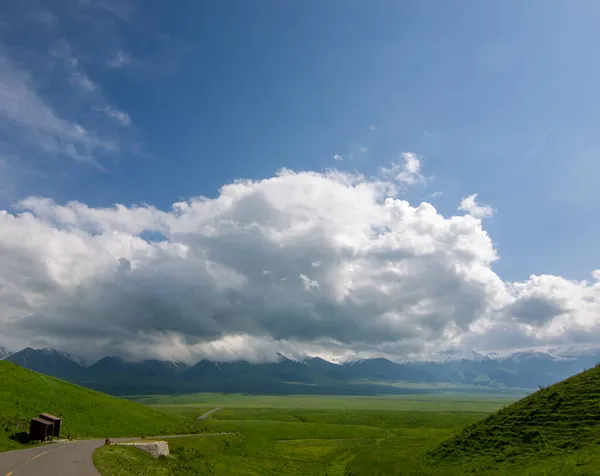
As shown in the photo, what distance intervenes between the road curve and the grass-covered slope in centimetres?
5146

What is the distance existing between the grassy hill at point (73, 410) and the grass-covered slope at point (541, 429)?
6710cm

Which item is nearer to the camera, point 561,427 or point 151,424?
point 561,427

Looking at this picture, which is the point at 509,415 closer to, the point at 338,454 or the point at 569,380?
the point at 569,380

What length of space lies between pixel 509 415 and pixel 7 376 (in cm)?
10970

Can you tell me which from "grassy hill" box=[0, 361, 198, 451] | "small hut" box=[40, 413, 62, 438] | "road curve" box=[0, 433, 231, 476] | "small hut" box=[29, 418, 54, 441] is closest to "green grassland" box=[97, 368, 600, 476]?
"road curve" box=[0, 433, 231, 476]

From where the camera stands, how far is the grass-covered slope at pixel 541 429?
53.2 m

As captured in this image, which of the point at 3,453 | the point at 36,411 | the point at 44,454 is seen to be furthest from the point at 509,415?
the point at 36,411

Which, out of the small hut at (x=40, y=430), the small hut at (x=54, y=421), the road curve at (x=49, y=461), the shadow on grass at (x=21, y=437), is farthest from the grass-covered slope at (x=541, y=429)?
the shadow on grass at (x=21, y=437)

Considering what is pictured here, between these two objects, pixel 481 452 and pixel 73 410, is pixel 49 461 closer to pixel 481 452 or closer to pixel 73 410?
pixel 73 410

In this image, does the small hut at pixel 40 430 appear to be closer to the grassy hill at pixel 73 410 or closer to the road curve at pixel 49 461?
the road curve at pixel 49 461

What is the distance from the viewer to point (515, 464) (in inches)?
2068

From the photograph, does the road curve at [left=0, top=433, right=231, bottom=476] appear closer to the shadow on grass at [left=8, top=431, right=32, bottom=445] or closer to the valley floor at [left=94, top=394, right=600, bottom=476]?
the valley floor at [left=94, top=394, right=600, bottom=476]

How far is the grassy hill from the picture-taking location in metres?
82.9

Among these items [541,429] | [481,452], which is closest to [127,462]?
[481,452]
